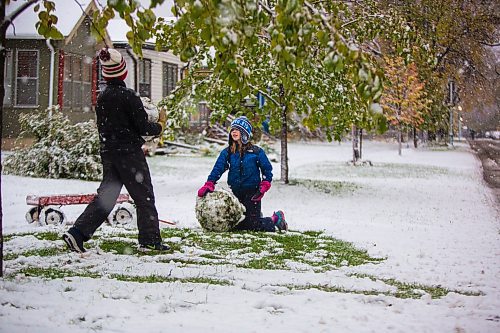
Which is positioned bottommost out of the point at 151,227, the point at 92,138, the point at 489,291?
the point at 489,291

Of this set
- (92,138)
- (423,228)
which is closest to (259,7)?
(423,228)

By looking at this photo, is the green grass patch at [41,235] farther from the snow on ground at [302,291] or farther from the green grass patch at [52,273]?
the green grass patch at [52,273]

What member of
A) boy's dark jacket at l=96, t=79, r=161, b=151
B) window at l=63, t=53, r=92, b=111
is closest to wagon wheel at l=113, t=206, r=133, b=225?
boy's dark jacket at l=96, t=79, r=161, b=151

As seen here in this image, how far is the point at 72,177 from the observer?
1595 centimetres

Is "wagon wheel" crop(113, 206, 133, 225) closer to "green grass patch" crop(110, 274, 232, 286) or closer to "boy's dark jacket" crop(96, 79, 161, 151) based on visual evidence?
"boy's dark jacket" crop(96, 79, 161, 151)

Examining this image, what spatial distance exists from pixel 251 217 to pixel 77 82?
1899cm

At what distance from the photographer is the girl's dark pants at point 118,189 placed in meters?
5.81

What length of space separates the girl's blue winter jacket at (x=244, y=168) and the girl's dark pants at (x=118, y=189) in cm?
201

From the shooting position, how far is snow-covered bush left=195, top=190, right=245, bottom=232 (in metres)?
7.72

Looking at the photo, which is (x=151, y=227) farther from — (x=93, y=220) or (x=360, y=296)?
(x=360, y=296)

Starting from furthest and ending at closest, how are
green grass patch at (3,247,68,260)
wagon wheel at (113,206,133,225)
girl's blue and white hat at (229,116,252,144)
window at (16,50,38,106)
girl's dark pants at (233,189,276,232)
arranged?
window at (16,50,38,106) → wagon wheel at (113,206,133,225) → girl's dark pants at (233,189,276,232) → girl's blue and white hat at (229,116,252,144) → green grass patch at (3,247,68,260)

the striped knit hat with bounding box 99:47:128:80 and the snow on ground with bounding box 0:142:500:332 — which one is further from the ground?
the striped knit hat with bounding box 99:47:128:80

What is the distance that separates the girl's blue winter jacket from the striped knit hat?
2.44 meters

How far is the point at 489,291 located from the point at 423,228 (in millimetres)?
4078
